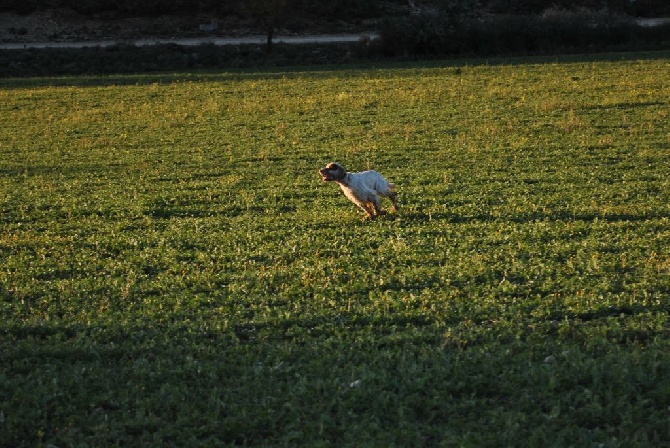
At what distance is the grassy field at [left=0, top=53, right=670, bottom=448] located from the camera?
739 centimetres

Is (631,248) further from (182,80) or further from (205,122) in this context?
(182,80)

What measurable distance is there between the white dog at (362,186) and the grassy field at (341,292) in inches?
20.7

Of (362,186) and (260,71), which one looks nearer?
(362,186)

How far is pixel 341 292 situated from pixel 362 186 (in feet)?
13.2

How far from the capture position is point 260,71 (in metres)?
46.2

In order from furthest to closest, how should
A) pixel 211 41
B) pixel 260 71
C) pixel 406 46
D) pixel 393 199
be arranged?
pixel 211 41 → pixel 406 46 → pixel 260 71 → pixel 393 199

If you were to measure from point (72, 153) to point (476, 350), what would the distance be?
18.2 m

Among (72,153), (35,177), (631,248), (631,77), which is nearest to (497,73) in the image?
(631,77)

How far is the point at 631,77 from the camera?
35844 millimetres

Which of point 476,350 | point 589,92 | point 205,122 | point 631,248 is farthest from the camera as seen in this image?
point 589,92

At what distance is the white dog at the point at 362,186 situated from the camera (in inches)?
560

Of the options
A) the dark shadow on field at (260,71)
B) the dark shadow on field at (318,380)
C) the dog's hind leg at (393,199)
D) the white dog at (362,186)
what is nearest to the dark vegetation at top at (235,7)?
the dark shadow on field at (260,71)

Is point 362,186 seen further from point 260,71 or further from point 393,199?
point 260,71

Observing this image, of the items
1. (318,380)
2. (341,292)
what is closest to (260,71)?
(341,292)
